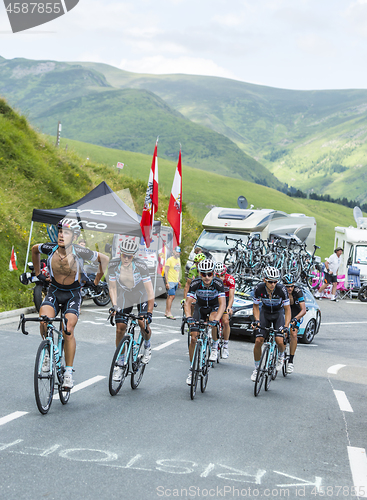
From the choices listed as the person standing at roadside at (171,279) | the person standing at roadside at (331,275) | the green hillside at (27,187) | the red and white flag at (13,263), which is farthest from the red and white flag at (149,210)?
the person standing at roadside at (331,275)

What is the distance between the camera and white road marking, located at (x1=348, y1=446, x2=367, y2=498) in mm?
4906

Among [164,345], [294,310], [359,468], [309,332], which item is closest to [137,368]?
[359,468]

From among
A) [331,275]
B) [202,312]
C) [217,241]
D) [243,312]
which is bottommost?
[243,312]

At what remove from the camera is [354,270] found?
27594 millimetres

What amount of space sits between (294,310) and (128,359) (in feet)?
13.8

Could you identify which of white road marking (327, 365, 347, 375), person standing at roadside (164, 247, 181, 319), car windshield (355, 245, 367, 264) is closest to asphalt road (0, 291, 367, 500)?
white road marking (327, 365, 347, 375)

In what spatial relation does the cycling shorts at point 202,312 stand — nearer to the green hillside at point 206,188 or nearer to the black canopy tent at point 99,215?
the black canopy tent at point 99,215

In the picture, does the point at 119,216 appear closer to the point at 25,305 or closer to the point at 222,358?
the point at 25,305

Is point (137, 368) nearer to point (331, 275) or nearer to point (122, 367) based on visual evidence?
point (122, 367)

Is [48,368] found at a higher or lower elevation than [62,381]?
higher

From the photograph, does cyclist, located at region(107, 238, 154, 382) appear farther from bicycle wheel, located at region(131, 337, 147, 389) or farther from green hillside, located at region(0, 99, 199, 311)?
green hillside, located at region(0, 99, 199, 311)

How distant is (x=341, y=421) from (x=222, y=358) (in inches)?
156

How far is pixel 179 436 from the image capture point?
19.6 ft

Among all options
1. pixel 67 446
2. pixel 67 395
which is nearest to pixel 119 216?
pixel 67 395
